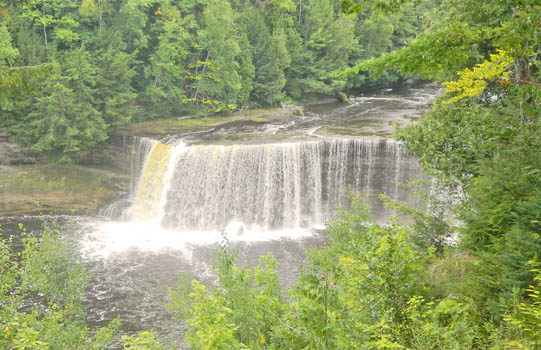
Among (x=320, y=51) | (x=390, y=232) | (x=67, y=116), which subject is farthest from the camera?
(x=320, y=51)

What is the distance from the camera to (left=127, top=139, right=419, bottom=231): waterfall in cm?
1973

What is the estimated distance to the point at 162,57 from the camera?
27016 millimetres

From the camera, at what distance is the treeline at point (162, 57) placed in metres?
22.0

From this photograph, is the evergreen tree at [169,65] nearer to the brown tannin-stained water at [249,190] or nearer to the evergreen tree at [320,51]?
the brown tannin-stained water at [249,190]

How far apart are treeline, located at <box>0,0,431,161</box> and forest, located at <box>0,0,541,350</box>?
0.63ft

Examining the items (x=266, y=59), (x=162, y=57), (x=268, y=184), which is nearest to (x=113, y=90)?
(x=162, y=57)

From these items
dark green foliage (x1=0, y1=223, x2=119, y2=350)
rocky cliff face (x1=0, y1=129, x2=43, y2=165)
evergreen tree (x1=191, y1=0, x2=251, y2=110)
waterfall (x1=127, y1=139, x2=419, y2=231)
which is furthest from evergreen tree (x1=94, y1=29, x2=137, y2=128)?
dark green foliage (x1=0, y1=223, x2=119, y2=350)

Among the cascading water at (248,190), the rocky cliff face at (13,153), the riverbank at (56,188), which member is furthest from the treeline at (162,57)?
the cascading water at (248,190)

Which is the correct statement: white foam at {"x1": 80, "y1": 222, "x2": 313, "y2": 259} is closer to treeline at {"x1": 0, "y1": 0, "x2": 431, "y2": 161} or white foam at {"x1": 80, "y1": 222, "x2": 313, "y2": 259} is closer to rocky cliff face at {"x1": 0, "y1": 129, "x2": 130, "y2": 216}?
rocky cliff face at {"x1": 0, "y1": 129, "x2": 130, "y2": 216}

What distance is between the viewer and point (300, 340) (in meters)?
5.79

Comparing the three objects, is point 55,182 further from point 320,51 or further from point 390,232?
point 320,51

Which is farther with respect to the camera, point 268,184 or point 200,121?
point 200,121

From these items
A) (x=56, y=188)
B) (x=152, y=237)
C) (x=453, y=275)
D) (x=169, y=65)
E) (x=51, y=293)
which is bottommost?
(x=152, y=237)

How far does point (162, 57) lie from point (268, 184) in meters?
12.1
